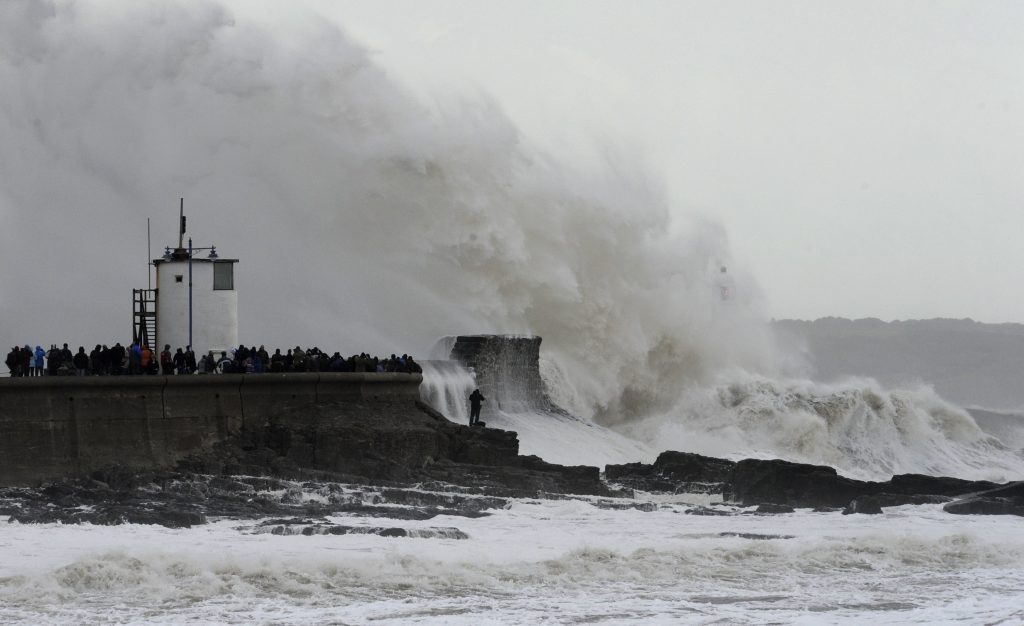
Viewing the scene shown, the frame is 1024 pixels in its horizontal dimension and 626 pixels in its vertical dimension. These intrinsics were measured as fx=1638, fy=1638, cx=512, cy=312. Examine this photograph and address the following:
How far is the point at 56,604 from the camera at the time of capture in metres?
12.7

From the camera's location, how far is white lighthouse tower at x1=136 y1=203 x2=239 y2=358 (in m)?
20.7

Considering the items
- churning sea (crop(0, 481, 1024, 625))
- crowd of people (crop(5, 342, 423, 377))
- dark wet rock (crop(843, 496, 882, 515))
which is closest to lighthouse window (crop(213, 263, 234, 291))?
crowd of people (crop(5, 342, 423, 377))

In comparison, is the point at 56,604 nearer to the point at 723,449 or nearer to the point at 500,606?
the point at 500,606

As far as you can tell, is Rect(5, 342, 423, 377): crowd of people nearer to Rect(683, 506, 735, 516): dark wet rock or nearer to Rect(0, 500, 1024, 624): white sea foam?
Rect(0, 500, 1024, 624): white sea foam

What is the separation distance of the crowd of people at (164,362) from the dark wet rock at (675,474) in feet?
10.8

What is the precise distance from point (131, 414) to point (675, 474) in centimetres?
697

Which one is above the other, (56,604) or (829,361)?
(829,361)

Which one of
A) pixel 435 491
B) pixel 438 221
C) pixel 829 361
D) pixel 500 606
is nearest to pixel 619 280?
pixel 438 221

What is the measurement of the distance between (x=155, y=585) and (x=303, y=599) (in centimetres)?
124

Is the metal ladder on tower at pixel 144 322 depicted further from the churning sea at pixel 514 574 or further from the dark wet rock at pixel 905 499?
the dark wet rock at pixel 905 499

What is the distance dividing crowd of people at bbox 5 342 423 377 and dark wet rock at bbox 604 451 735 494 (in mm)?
3302

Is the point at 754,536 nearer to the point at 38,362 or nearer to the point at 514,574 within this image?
the point at 514,574

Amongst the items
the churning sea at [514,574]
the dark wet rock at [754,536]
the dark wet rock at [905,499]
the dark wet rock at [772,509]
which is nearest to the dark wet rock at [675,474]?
the dark wet rock at [772,509]

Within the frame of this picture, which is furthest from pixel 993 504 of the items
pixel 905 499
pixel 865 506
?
pixel 865 506
